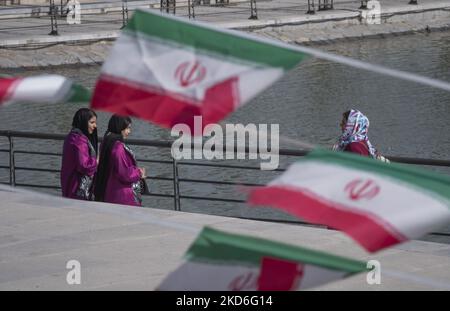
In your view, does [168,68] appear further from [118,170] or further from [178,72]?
[118,170]

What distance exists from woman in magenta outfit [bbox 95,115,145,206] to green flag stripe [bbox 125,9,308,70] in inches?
219

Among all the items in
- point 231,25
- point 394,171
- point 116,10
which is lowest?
point 394,171

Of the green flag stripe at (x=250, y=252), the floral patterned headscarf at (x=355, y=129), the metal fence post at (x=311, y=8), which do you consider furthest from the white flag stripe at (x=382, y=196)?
the metal fence post at (x=311, y=8)

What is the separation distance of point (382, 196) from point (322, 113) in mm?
21390

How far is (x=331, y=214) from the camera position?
541cm

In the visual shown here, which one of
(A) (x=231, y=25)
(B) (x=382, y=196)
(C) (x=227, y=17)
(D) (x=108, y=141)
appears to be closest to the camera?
(B) (x=382, y=196)

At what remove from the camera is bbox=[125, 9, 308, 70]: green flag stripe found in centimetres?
556

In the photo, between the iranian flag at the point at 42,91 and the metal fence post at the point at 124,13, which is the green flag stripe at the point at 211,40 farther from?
the metal fence post at the point at 124,13

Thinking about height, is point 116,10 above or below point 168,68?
above

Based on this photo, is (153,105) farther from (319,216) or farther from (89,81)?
(89,81)

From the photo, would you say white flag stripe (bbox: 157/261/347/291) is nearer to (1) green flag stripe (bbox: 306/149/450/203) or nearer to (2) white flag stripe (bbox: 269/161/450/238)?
(2) white flag stripe (bbox: 269/161/450/238)

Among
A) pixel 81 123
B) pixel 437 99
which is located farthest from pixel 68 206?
A: pixel 437 99

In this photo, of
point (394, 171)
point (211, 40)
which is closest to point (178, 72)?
point (211, 40)

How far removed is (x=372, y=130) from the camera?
975 inches
